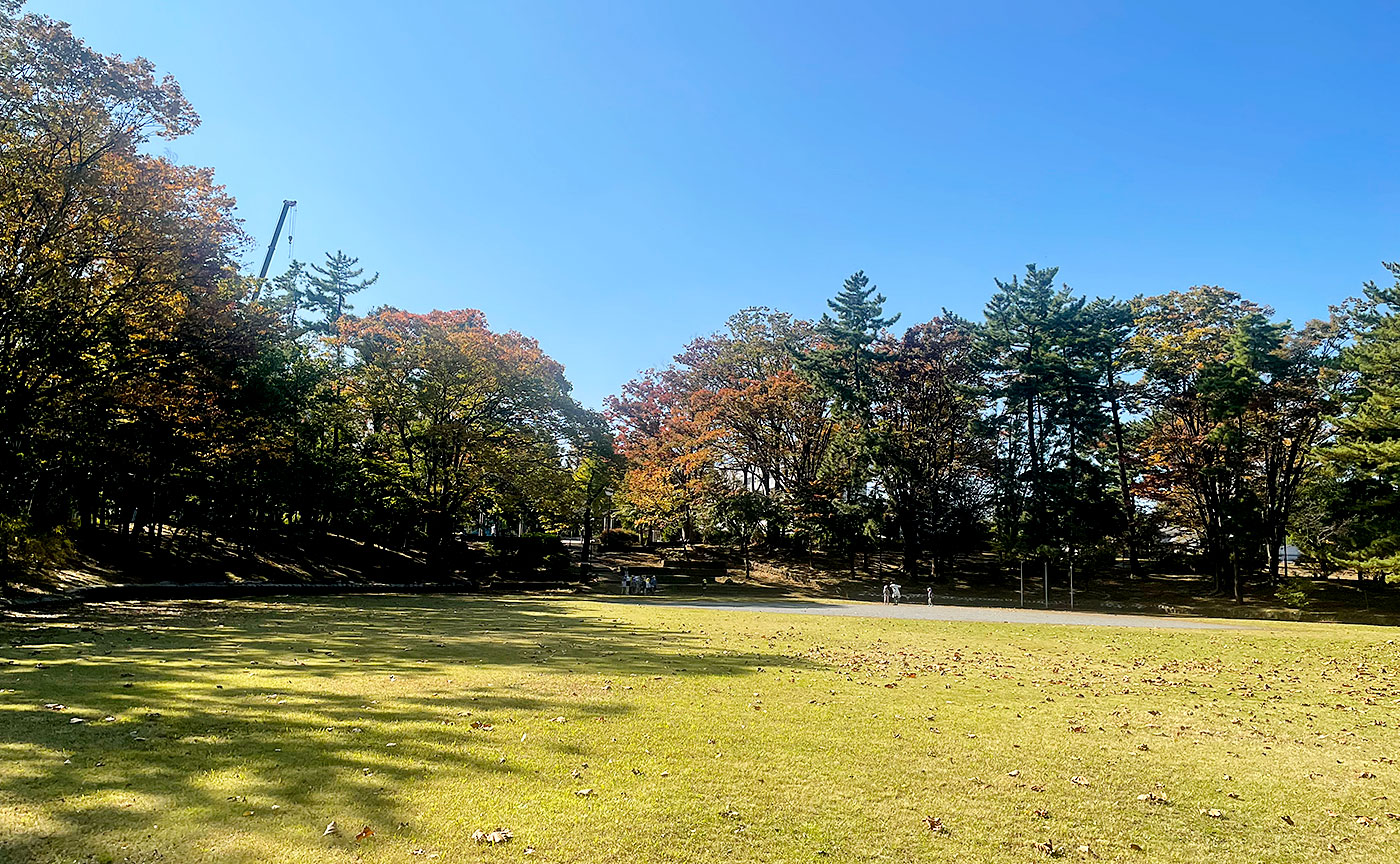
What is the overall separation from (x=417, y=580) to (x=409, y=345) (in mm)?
10507

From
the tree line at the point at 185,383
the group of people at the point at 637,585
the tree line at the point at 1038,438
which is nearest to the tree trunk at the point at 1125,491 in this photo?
the tree line at the point at 1038,438

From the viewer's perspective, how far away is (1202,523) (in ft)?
116

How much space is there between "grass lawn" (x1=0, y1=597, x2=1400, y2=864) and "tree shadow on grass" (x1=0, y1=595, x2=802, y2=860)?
3cm

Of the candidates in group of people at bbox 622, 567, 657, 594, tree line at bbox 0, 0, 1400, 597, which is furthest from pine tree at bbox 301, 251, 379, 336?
group of people at bbox 622, 567, 657, 594

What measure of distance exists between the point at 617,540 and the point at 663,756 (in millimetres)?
48216

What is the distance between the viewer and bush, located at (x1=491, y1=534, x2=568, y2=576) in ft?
126

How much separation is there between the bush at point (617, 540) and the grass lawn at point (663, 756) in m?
39.7

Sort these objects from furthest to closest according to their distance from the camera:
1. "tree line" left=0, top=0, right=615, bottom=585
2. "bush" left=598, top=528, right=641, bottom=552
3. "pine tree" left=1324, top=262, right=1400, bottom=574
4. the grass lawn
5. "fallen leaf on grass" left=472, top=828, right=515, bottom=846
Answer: "bush" left=598, top=528, right=641, bottom=552
"pine tree" left=1324, top=262, right=1400, bottom=574
"tree line" left=0, top=0, right=615, bottom=585
the grass lawn
"fallen leaf on grass" left=472, top=828, right=515, bottom=846

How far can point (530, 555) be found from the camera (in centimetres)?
4066

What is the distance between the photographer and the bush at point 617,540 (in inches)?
2010

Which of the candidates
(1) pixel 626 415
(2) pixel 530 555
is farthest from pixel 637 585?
(1) pixel 626 415

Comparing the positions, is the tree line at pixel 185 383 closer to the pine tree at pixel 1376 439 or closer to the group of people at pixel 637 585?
the group of people at pixel 637 585

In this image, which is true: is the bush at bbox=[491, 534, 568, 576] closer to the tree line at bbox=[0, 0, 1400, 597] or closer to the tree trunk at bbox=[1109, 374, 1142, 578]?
the tree line at bbox=[0, 0, 1400, 597]

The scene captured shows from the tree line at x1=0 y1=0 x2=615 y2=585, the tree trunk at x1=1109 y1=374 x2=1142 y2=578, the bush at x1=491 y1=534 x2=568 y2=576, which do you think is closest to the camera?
the tree line at x1=0 y1=0 x2=615 y2=585
